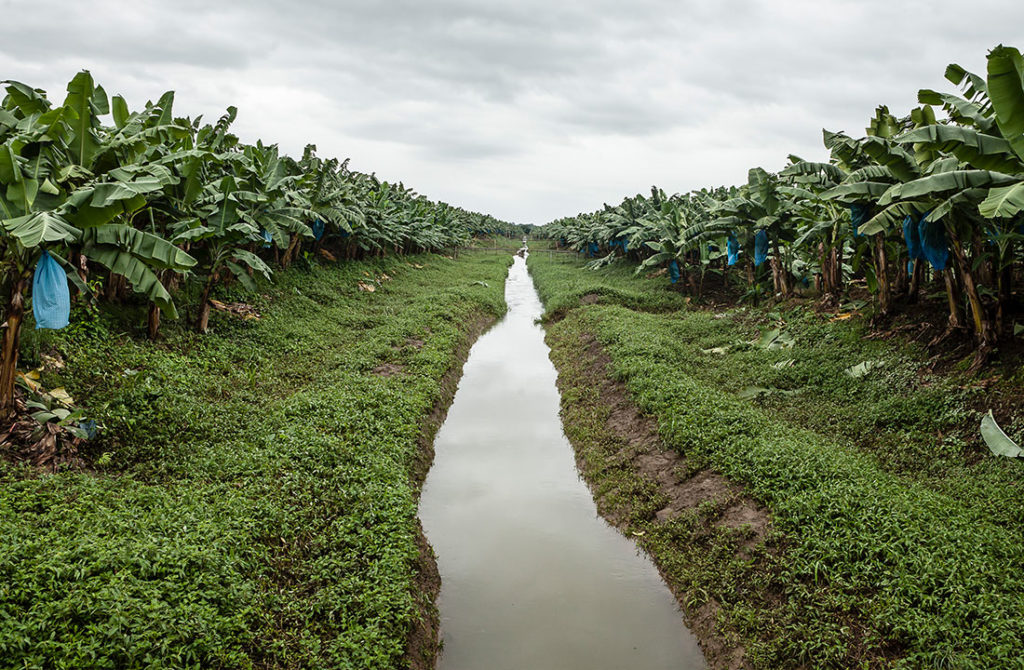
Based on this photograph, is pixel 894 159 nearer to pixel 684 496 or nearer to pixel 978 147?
pixel 978 147

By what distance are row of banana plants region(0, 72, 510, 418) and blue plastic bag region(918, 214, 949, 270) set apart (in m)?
9.29

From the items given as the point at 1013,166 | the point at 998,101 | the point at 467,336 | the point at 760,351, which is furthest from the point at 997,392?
the point at 467,336

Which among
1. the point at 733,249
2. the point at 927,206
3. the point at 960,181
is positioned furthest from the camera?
the point at 733,249

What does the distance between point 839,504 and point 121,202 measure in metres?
8.02

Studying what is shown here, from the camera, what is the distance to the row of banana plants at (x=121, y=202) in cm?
636

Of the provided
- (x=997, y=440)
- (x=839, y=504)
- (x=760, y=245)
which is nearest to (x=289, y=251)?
(x=760, y=245)

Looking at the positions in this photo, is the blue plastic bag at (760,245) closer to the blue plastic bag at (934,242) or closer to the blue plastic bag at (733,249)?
the blue plastic bag at (733,249)

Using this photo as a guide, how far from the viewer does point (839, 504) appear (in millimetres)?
5875

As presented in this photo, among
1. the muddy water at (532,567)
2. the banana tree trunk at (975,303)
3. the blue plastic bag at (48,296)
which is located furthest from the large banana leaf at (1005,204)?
the blue plastic bag at (48,296)

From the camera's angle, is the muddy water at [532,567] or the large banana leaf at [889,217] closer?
the muddy water at [532,567]

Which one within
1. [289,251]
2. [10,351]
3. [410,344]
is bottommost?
[410,344]

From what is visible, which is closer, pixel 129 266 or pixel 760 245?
pixel 129 266

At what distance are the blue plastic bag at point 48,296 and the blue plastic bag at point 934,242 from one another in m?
10.2

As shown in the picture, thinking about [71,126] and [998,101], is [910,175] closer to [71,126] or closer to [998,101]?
[998,101]
